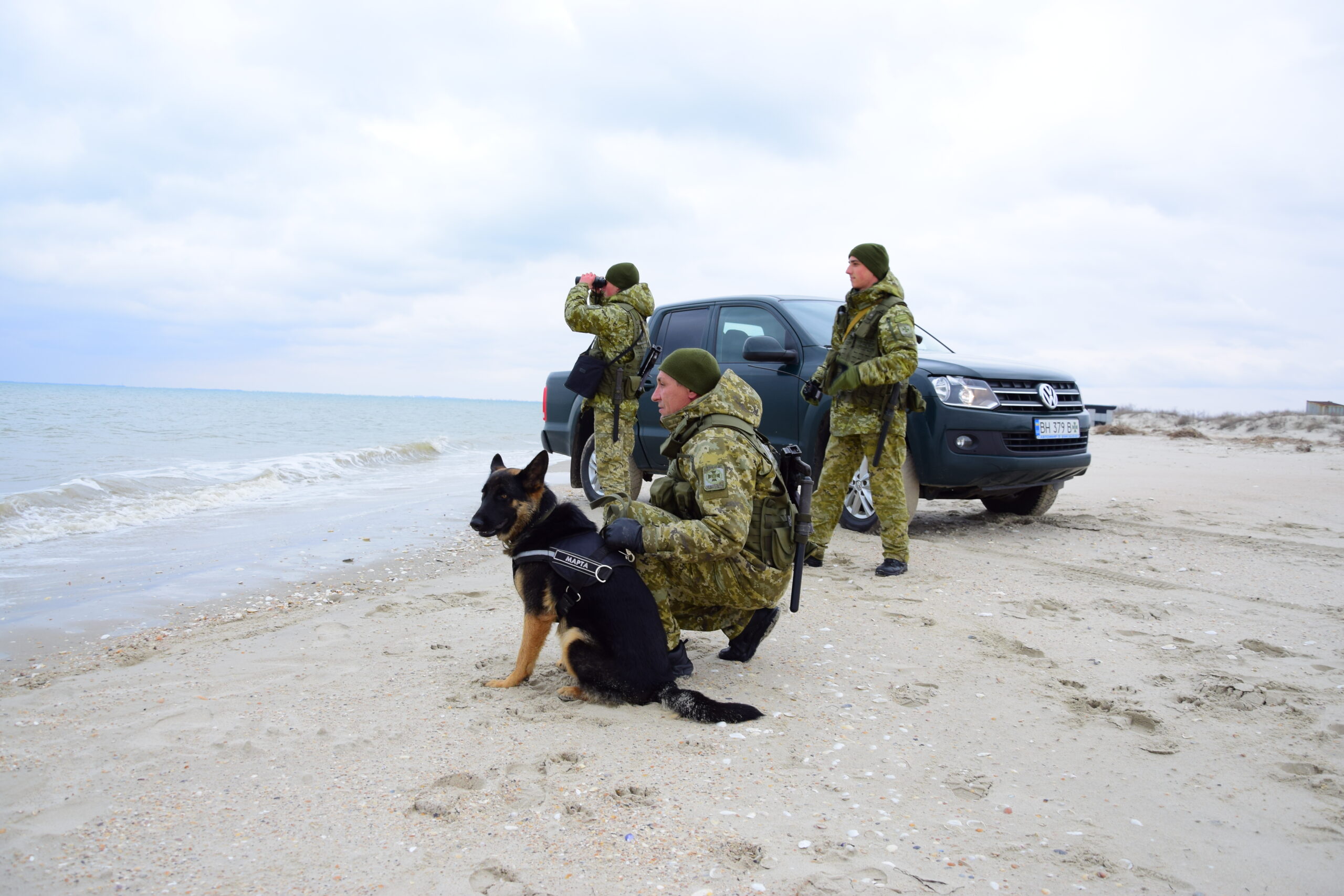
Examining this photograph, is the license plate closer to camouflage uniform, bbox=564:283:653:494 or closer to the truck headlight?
the truck headlight

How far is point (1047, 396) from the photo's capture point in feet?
21.2

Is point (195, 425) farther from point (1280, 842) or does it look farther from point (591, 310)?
point (1280, 842)

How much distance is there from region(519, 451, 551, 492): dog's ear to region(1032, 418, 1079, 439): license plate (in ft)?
14.4

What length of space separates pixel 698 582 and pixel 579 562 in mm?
556

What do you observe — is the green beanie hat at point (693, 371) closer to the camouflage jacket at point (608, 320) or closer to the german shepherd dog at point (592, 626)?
the german shepherd dog at point (592, 626)

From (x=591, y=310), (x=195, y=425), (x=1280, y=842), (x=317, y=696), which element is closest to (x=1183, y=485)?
(x=591, y=310)

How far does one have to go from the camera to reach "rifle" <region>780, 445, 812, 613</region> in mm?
3412

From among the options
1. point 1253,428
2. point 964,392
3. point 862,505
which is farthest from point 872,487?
point 1253,428

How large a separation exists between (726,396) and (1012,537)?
14.1ft

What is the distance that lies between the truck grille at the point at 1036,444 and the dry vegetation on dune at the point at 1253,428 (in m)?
12.3

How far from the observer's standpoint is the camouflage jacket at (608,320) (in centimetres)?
607

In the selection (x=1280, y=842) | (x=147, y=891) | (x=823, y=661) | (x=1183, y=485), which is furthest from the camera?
(x=1183, y=485)

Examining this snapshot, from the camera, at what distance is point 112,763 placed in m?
2.68

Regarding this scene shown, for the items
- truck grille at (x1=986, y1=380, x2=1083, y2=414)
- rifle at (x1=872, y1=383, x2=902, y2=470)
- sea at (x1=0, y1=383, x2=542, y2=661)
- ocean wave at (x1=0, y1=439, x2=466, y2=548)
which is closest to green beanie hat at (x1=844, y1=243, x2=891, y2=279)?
rifle at (x1=872, y1=383, x2=902, y2=470)
